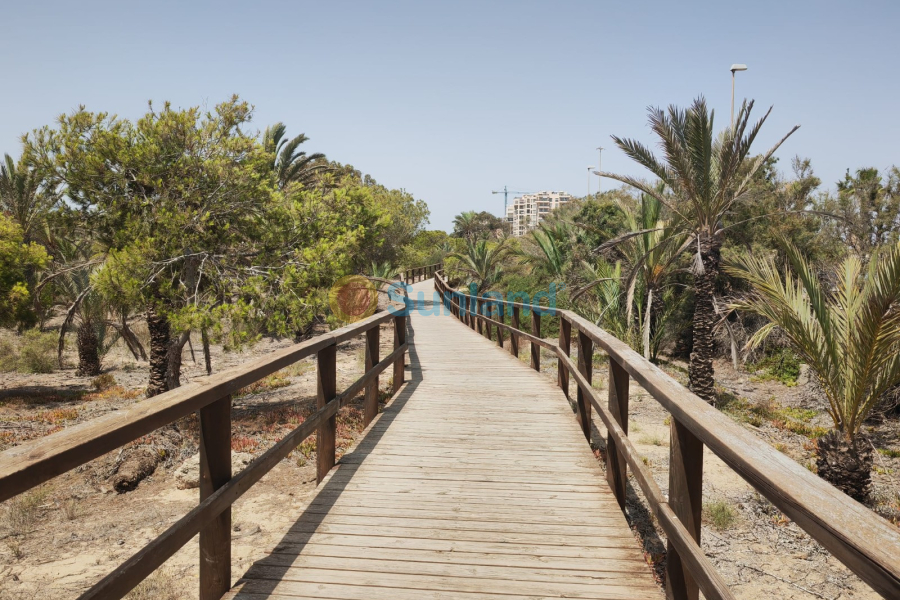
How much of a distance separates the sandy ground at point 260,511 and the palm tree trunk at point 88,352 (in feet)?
19.7

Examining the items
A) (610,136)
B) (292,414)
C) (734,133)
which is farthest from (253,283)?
(734,133)

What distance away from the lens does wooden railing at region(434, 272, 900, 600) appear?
1236 mm

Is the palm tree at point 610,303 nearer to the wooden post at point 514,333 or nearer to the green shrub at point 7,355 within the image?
the wooden post at point 514,333

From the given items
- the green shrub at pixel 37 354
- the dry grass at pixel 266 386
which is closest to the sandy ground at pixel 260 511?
the dry grass at pixel 266 386

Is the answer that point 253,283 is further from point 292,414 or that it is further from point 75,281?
point 75,281

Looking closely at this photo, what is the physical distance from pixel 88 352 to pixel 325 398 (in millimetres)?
20494

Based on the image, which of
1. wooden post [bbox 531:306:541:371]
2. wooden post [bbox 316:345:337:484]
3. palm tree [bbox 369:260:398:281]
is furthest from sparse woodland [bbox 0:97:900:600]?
palm tree [bbox 369:260:398:281]

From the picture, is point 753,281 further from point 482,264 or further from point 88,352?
point 88,352

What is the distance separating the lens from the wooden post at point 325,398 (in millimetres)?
4277

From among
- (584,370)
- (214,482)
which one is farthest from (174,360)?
(214,482)

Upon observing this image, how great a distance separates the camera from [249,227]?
1370 centimetres

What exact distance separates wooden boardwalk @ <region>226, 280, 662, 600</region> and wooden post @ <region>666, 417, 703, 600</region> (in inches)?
11.2

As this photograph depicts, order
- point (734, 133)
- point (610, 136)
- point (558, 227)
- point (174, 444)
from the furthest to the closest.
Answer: point (558, 227), point (610, 136), point (734, 133), point (174, 444)

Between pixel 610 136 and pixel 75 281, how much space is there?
20.0 metres
